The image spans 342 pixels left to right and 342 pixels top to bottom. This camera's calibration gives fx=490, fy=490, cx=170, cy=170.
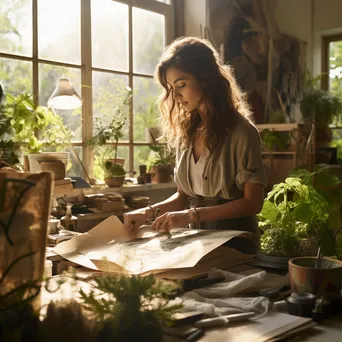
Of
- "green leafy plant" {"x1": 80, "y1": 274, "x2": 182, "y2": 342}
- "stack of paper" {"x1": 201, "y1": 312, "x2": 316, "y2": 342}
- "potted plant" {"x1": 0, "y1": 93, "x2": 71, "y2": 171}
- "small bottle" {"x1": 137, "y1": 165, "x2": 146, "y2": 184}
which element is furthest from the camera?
"small bottle" {"x1": 137, "y1": 165, "x2": 146, "y2": 184}

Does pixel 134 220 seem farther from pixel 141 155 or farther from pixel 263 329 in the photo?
pixel 141 155

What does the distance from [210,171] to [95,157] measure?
1.92 meters

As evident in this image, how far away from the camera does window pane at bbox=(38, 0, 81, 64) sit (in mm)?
3365

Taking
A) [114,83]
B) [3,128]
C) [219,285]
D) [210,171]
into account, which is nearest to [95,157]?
[114,83]

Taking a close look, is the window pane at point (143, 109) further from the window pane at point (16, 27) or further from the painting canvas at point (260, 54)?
the window pane at point (16, 27)

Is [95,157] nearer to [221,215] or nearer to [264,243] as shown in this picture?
[221,215]

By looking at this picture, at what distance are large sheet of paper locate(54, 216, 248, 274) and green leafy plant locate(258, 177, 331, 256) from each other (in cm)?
9

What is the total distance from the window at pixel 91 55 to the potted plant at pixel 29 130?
266mm

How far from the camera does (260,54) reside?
4.87 m

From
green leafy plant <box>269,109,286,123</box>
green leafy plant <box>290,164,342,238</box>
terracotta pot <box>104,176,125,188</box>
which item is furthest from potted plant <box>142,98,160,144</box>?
green leafy plant <box>269,109,286,123</box>

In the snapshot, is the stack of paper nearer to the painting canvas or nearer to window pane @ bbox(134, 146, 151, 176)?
window pane @ bbox(134, 146, 151, 176)

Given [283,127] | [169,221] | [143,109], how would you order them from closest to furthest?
1. [169,221]
2. [143,109]
3. [283,127]

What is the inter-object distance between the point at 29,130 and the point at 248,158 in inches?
65.9

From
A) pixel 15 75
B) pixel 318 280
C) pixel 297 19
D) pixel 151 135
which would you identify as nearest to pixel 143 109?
pixel 151 135
